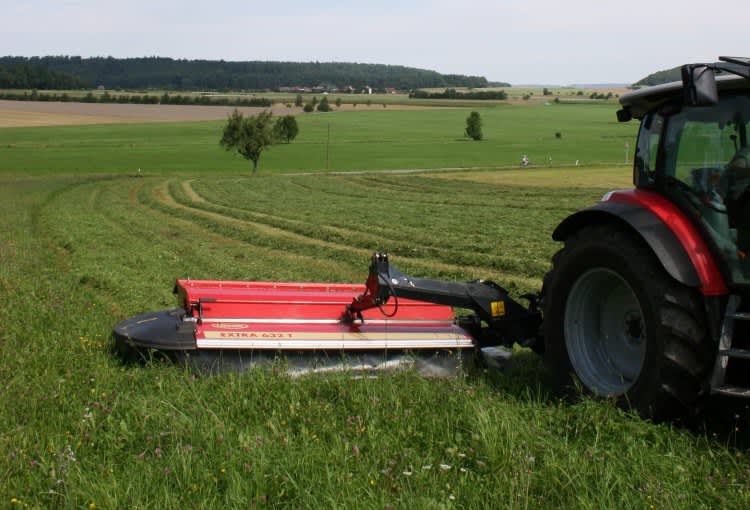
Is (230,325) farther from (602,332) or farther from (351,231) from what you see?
(351,231)

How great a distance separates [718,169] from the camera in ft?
16.6

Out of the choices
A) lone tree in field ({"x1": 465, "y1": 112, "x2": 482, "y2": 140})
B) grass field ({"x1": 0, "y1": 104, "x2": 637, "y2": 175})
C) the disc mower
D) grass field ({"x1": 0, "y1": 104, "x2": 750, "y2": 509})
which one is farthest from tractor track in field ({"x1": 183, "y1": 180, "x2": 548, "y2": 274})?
lone tree in field ({"x1": 465, "y1": 112, "x2": 482, "y2": 140})

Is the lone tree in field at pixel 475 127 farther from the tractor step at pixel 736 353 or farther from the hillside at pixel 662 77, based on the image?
the tractor step at pixel 736 353

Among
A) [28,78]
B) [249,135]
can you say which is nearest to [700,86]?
[249,135]

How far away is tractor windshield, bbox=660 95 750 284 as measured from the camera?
4840 mm

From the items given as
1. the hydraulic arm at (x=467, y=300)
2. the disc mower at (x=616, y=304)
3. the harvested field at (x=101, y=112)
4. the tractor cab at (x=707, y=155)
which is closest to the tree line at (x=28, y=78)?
the harvested field at (x=101, y=112)

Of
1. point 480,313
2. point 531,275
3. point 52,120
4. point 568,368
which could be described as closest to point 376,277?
point 480,313

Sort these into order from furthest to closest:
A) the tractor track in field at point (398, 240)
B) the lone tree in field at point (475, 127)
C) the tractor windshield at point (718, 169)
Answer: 1. the lone tree in field at point (475, 127)
2. the tractor track in field at point (398, 240)
3. the tractor windshield at point (718, 169)

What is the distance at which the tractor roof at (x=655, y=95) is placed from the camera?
16.1ft

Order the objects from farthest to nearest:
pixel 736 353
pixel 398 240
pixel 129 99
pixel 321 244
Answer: pixel 129 99
pixel 321 244
pixel 398 240
pixel 736 353

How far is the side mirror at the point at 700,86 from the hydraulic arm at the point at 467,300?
2311 millimetres

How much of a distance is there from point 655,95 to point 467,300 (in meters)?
1.95

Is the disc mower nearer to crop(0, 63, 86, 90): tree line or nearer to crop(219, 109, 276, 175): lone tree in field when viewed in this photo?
crop(219, 109, 276, 175): lone tree in field

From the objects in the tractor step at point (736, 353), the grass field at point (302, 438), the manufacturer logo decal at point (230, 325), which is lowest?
the grass field at point (302, 438)
